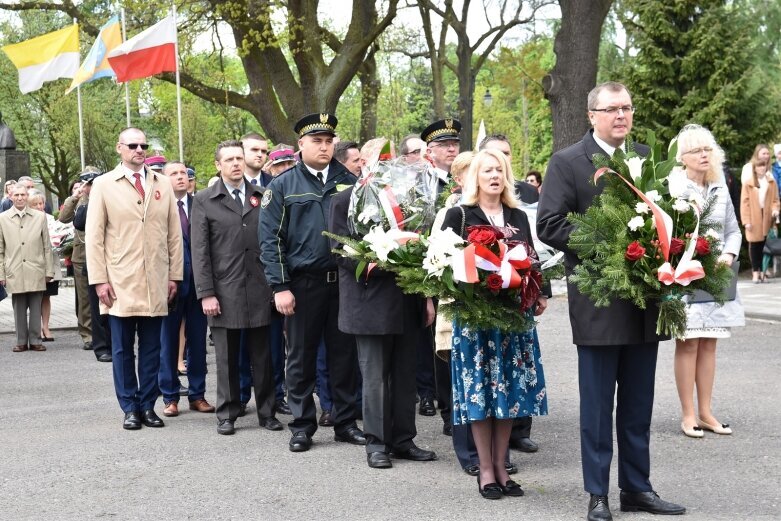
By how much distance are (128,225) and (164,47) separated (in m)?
10.1

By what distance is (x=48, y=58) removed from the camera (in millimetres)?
21469

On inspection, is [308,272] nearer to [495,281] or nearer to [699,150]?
[495,281]

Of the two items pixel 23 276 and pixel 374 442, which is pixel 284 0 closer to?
pixel 23 276

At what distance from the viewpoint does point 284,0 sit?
22.2 meters

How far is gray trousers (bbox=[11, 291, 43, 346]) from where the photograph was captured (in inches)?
561

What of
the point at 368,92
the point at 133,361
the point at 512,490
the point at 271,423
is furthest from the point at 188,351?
the point at 368,92

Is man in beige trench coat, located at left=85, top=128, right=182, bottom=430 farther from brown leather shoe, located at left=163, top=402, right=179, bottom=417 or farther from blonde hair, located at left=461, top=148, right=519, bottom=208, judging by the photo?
blonde hair, located at left=461, top=148, right=519, bottom=208

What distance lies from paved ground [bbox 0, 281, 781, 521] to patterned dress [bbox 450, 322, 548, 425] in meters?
0.50

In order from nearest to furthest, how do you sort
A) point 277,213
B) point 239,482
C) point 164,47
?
point 239,482, point 277,213, point 164,47

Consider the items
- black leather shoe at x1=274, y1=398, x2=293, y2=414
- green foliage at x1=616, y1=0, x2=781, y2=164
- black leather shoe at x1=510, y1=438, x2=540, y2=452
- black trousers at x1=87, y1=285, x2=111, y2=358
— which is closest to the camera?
black leather shoe at x1=510, y1=438, x2=540, y2=452

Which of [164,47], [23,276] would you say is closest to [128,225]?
[23,276]

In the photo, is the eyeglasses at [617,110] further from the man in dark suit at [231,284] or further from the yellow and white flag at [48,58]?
the yellow and white flag at [48,58]

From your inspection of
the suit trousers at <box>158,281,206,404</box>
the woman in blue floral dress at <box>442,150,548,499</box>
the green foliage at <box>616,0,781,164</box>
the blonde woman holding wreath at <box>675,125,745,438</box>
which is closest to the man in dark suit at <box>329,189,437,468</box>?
the woman in blue floral dress at <box>442,150,548,499</box>

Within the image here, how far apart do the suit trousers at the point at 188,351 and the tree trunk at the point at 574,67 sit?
8.80 metres
